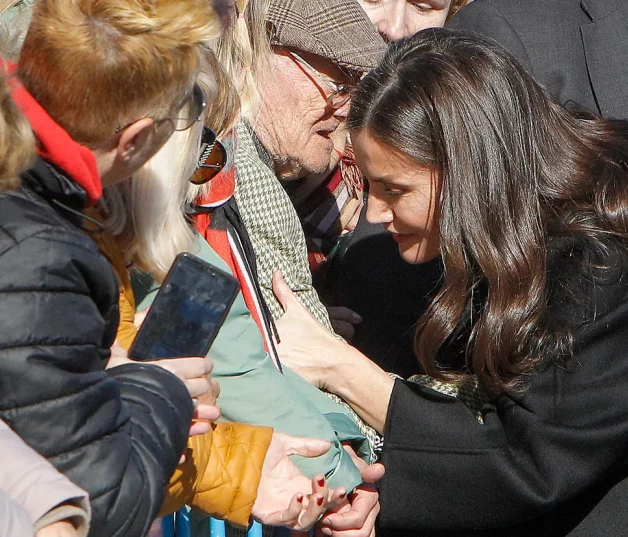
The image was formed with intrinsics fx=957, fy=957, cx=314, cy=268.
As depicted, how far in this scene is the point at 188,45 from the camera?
1601 mm

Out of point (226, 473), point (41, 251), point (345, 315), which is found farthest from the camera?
point (345, 315)

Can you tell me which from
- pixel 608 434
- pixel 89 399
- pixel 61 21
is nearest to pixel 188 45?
pixel 61 21

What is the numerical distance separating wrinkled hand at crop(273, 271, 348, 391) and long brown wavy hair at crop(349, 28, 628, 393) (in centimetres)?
29

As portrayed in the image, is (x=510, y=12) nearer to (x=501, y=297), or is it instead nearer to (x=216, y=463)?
(x=501, y=297)

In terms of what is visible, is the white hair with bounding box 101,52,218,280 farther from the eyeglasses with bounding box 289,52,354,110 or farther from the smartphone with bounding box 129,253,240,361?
the eyeglasses with bounding box 289,52,354,110

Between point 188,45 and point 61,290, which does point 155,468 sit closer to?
point 61,290

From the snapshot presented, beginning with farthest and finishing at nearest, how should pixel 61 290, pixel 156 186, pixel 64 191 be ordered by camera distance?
pixel 156 186 < pixel 64 191 < pixel 61 290

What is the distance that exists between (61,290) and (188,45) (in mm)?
479

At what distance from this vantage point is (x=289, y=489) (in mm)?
2105

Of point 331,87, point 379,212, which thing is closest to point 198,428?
point 379,212

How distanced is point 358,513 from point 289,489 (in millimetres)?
335

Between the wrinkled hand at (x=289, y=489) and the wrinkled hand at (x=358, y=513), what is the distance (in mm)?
205

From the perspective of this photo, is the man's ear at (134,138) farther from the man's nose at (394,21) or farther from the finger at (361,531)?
the man's nose at (394,21)

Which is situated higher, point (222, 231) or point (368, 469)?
point (222, 231)
